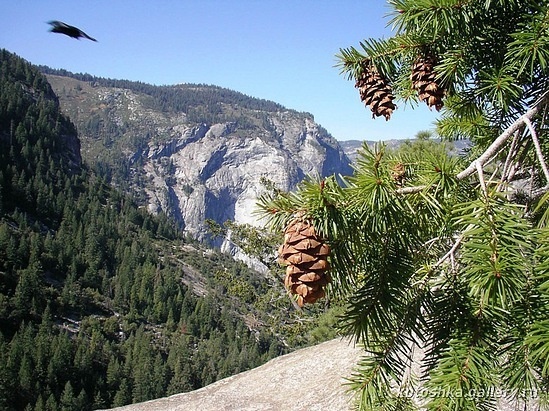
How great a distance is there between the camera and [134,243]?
98500 millimetres

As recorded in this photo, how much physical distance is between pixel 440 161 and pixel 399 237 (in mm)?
248

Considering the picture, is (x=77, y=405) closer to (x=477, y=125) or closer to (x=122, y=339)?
(x=122, y=339)

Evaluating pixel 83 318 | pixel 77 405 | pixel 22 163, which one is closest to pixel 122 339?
pixel 83 318

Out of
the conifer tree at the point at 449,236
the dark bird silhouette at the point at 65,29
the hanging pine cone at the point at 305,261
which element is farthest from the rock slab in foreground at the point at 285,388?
the dark bird silhouette at the point at 65,29

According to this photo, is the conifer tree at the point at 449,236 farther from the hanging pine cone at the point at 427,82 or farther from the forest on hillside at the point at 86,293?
the forest on hillside at the point at 86,293

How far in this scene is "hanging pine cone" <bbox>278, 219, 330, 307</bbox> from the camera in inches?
39.0

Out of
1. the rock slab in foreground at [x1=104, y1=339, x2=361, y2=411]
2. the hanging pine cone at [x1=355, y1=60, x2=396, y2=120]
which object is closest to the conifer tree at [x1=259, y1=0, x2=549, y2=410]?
the hanging pine cone at [x1=355, y1=60, x2=396, y2=120]

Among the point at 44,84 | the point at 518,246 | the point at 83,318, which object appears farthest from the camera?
the point at 44,84

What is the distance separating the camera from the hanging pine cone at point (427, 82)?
167 cm

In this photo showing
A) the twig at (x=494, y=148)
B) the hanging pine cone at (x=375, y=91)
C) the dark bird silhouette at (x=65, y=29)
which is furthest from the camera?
the hanging pine cone at (x=375, y=91)

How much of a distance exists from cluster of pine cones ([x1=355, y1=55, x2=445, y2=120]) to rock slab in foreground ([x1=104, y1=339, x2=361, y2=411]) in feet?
14.7

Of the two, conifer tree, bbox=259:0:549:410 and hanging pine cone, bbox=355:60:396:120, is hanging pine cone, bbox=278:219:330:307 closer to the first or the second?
conifer tree, bbox=259:0:549:410

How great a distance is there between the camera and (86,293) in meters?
77.2

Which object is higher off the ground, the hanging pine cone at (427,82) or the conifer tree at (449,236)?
the hanging pine cone at (427,82)
